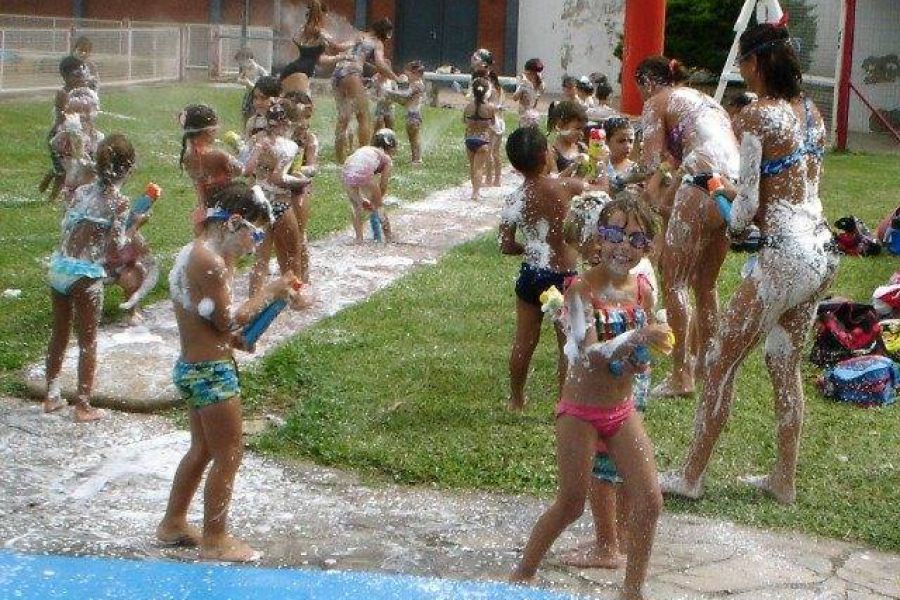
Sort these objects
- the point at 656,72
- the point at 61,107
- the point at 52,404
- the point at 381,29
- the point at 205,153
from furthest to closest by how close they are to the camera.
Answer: the point at 381,29 < the point at 61,107 < the point at 205,153 < the point at 656,72 < the point at 52,404

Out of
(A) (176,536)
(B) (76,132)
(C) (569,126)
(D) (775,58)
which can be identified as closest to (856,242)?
(C) (569,126)

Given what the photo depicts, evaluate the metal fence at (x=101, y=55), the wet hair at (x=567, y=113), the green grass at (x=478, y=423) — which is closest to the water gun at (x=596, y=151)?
the wet hair at (x=567, y=113)

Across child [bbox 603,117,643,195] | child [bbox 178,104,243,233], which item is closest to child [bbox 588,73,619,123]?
child [bbox 603,117,643,195]

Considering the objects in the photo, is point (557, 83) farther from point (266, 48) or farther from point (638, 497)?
point (638, 497)

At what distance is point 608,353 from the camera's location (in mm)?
4695

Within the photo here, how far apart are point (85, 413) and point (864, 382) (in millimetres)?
4055

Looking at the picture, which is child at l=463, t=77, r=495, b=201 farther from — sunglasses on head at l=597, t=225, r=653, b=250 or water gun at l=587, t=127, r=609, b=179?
sunglasses on head at l=597, t=225, r=653, b=250

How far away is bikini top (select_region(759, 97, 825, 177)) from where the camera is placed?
562cm

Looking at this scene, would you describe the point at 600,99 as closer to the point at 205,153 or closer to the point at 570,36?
the point at 205,153

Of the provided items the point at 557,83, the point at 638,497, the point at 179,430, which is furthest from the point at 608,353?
the point at 557,83

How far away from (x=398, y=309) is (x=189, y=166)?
5.68ft

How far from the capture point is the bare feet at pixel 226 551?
5164mm

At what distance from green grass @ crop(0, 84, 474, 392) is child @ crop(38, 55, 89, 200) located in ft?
0.73

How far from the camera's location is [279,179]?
8.94 m
